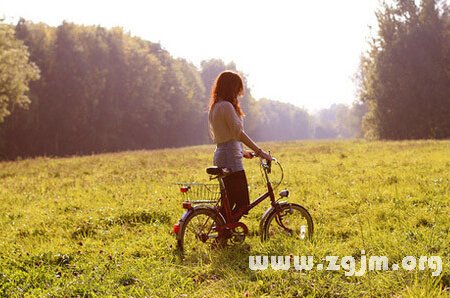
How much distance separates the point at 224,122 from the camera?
6.85 m

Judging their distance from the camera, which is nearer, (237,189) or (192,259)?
(192,259)

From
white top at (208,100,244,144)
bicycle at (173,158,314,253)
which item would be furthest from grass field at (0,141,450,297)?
white top at (208,100,244,144)

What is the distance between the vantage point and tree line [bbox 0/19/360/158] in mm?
47938

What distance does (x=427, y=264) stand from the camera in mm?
5578

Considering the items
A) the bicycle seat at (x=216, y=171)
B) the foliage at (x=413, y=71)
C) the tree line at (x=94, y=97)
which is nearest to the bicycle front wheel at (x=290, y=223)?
the bicycle seat at (x=216, y=171)

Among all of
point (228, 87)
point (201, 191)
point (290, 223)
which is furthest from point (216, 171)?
point (290, 223)

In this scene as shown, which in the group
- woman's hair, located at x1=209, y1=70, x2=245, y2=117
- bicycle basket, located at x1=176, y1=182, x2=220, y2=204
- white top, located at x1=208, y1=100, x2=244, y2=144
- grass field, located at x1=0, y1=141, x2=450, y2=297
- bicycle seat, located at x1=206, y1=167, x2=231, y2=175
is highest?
woman's hair, located at x1=209, y1=70, x2=245, y2=117

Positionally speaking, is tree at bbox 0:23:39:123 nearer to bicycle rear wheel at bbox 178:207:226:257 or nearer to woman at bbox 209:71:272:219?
woman at bbox 209:71:272:219

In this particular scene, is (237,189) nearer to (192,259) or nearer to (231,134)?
(231,134)

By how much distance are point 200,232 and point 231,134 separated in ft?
5.39

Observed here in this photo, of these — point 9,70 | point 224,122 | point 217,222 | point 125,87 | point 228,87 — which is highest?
point 125,87

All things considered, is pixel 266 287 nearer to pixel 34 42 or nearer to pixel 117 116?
pixel 34 42

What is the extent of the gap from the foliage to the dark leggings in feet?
133

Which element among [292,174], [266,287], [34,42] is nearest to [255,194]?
[292,174]
